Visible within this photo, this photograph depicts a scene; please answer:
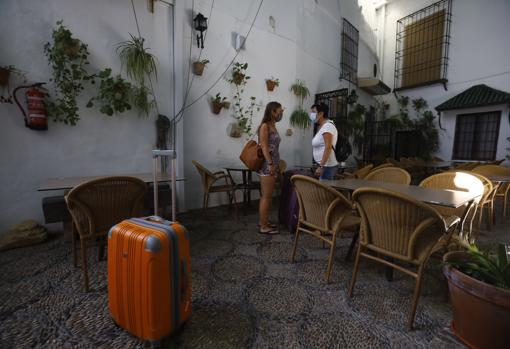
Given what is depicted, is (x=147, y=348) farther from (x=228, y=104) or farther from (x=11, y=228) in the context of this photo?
(x=228, y=104)

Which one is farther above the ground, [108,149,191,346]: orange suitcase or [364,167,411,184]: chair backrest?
[364,167,411,184]: chair backrest

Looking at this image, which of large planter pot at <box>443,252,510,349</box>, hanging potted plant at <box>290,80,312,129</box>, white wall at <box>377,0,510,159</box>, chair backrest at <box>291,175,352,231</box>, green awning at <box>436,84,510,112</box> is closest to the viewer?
large planter pot at <box>443,252,510,349</box>

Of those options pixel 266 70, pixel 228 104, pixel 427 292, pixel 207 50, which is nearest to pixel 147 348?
pixel 427 292

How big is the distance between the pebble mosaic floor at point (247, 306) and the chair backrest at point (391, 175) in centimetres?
90

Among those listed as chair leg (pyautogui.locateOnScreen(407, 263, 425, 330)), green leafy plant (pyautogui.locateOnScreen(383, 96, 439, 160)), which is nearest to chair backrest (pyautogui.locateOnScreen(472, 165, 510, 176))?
chair leg (pyautogui.locateOnScreen(407, 263, 425, 330))

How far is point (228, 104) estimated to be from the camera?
4164mm

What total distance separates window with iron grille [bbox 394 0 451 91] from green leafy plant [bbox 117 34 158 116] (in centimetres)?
873

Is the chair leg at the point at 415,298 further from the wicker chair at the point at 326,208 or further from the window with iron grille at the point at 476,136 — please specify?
the window with iron grille at the point at 476,136

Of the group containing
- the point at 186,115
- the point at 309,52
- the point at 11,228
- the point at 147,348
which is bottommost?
the point at 147,348

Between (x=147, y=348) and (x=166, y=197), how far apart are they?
5.41 feet

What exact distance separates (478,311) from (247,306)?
3.89ft

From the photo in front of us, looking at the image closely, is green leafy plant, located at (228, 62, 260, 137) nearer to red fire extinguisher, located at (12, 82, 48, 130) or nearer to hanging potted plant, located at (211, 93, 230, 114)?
hanging potted plant, located at (211, 93, 230, 114)

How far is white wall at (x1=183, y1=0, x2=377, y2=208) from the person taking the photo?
13.0 ft

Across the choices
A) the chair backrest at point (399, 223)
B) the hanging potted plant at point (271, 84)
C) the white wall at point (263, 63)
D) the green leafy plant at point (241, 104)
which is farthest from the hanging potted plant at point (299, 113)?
the chair backrest at point (399, 223)
